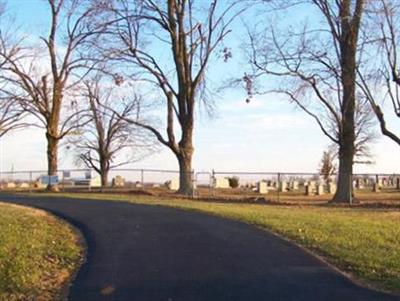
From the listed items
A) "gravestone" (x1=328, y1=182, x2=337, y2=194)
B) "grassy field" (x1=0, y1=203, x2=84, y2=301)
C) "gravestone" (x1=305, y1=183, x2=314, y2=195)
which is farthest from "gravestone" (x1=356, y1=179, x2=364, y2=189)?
"grassy field" (x1=0, y1=203, x2=84, y2=301)

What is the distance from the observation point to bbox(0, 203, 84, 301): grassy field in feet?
29.9

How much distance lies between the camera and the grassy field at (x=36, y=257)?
9124mm

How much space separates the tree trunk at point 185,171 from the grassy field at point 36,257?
18.2 m

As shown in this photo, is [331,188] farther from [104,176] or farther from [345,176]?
[345,176]

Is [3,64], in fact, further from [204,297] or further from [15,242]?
[204,297]

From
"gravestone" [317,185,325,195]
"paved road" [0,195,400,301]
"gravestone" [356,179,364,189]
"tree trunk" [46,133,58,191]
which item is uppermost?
"tree trunk" [46,133,58,191]

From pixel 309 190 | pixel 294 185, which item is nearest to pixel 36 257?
pixel 309 190

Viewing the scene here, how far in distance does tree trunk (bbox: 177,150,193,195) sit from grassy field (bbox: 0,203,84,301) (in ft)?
59.8

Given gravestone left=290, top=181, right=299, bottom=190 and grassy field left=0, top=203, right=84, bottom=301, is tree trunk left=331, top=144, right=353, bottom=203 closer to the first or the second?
grassy field left=0, top=203, right=84, bottom=301

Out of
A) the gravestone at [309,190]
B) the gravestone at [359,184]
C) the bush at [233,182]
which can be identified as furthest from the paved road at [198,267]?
the gravestone at [359,184]

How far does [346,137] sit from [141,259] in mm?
22489

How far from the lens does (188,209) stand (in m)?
21.2

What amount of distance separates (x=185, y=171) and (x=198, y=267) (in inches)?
997

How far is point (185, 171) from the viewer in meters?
35.9
